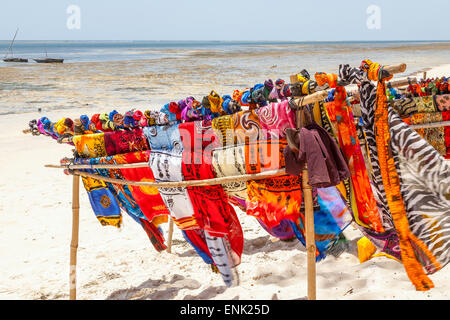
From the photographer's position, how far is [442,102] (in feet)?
12.2

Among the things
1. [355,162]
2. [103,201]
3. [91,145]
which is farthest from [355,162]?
[103,201]

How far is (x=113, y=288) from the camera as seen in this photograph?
164 inches

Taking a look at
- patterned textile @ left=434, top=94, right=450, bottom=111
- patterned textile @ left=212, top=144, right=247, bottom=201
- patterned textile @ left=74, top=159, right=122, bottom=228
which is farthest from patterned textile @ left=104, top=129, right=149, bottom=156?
patterned textile @ left=434, top=94, right=450, bottom=111

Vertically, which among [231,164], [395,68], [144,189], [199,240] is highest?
[395,68]

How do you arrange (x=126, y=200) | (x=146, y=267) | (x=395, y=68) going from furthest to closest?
1. (x=146, y=267)
2. (x=126, y=200)
3. (x=395, y=68)

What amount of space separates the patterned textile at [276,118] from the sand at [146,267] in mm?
1385

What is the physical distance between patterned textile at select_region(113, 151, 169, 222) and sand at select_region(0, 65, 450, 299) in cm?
83

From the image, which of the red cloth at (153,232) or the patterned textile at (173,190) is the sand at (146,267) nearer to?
the red cloth at (153,232)

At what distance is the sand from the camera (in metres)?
3.42

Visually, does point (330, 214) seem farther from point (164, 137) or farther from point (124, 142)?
point (124, 142)

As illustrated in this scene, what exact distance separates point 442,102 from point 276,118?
Result: 193 centimetres

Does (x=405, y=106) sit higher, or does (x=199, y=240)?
(x=405, y=106)
